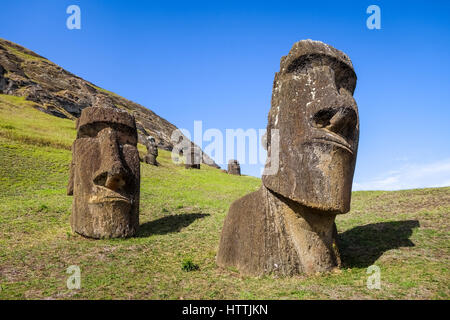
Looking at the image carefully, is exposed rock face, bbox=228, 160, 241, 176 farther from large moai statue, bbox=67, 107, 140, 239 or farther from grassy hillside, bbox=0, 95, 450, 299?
large moai statue, bbox=67, 107, 140, 239

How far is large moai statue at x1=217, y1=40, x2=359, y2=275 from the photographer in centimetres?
606

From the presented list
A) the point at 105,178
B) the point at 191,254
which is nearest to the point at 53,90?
the point at 105,178

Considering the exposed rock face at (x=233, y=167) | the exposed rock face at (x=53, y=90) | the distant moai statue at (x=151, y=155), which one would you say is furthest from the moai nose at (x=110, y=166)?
the exposed rock face at (x=53, y=90)

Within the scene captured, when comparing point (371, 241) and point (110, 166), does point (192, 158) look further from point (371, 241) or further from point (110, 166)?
point (371, 241)

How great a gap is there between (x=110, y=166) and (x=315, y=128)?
5.82 m

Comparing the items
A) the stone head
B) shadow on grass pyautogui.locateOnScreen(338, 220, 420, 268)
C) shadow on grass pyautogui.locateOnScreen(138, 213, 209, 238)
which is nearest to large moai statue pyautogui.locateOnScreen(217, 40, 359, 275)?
the stone head

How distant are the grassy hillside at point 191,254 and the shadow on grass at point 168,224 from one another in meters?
0.04

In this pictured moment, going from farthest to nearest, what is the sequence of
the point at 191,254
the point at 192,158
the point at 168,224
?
the point at 192,158, the point at 168,224, the point at 191,254

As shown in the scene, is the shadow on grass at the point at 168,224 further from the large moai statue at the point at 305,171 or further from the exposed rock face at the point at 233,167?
the exposed rock face at the point at 233,167

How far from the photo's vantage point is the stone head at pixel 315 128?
6039 mm

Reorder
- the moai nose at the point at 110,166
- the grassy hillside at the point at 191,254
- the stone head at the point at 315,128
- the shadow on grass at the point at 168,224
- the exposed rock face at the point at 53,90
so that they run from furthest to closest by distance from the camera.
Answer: the exposed rock face at the point at 53,90 → the shadow on grass at the point at 168,224 → the moai nose at the point at 110,166 → the stone head at the point at 315,128 → the grassy hillside at the point at 191,254

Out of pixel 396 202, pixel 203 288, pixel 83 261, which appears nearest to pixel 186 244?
pixel 83 261

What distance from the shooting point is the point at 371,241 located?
8531mm

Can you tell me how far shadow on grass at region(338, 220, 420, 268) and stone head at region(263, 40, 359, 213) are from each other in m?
1.94
